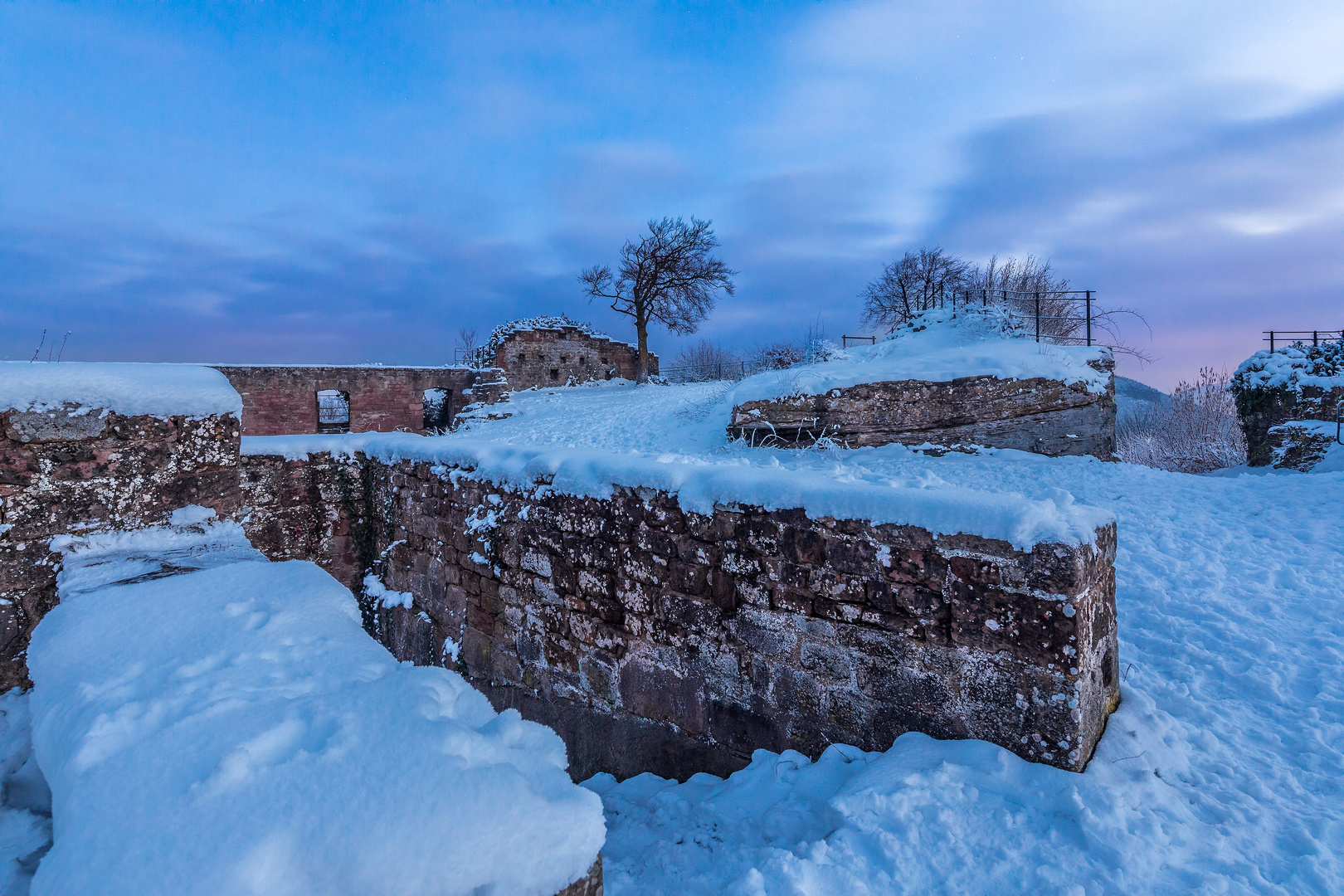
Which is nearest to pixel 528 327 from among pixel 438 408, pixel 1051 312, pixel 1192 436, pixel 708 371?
pixel 438 408

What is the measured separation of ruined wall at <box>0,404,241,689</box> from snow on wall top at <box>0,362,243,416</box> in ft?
0.13

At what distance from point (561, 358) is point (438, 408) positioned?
537 cm

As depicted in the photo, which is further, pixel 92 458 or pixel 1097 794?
pixel 92 458

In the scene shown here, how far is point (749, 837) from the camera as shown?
2107 mm

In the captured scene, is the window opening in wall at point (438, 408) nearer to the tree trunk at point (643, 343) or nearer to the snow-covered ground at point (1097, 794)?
the tree trunk at point (643, 343)

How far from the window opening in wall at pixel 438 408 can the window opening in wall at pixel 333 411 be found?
2188mm

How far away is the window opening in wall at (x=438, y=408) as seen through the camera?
18.5 meters

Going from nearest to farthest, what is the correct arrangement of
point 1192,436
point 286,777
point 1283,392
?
point 286,777 → point 1283,392 → point 1192,436

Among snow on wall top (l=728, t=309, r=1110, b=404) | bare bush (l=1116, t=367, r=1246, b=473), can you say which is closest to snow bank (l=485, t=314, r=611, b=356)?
snow on wall top (l=728, t=309, r=1110, b=404)

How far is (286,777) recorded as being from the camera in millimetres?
987

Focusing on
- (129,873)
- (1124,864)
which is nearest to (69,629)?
(129,873)

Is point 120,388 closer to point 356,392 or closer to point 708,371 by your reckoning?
point 356,392

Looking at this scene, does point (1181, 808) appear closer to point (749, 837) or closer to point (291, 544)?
point (749, 837)

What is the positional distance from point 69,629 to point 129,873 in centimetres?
122
